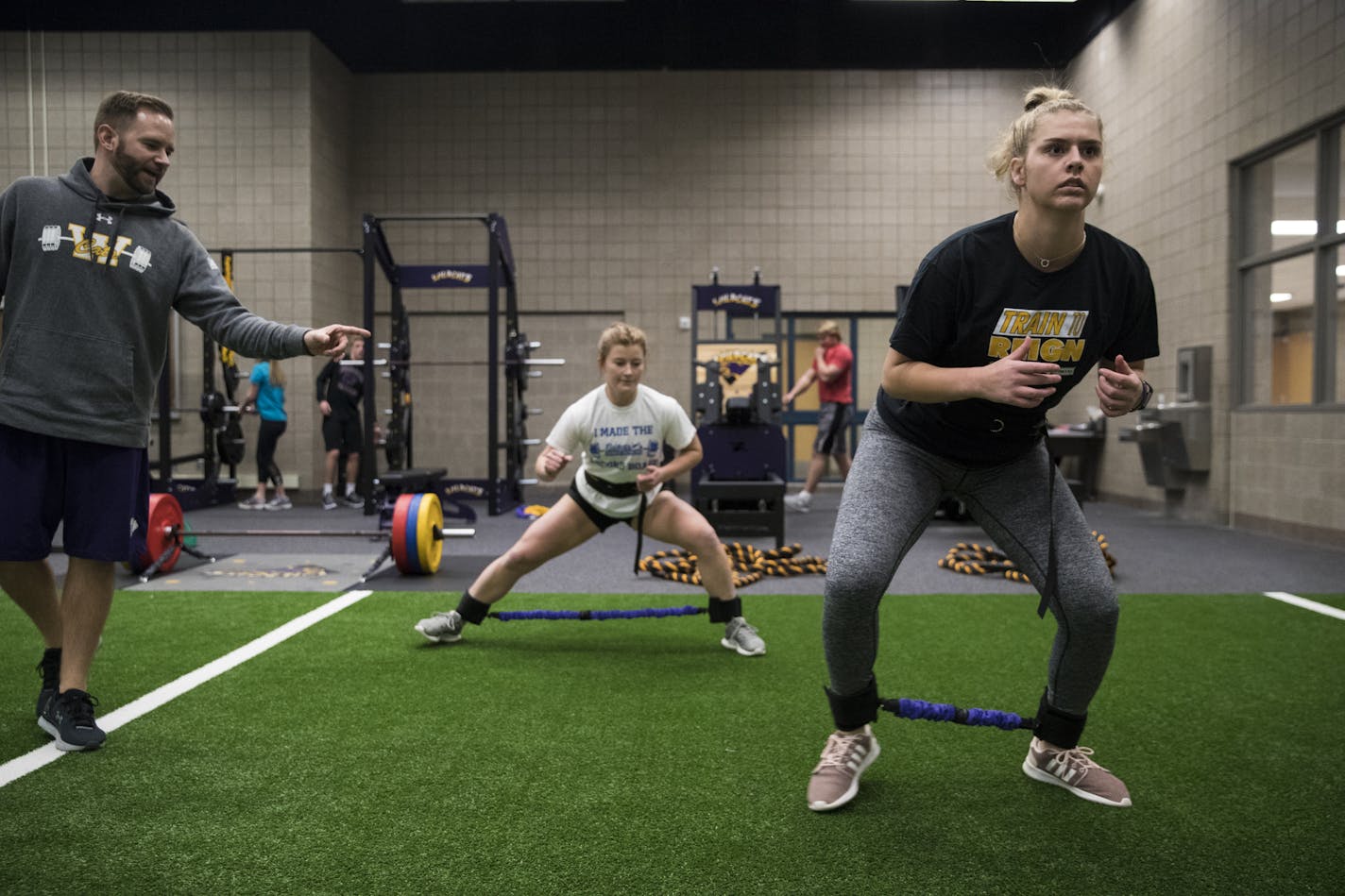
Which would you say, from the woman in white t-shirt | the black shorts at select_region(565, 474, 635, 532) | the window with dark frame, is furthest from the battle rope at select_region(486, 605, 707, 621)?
the window with dark frame

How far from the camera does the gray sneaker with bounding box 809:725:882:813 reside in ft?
6.66

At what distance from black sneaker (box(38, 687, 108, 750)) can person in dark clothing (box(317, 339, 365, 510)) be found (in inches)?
244

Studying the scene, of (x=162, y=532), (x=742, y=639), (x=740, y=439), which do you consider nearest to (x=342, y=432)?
(x=162, y=532)

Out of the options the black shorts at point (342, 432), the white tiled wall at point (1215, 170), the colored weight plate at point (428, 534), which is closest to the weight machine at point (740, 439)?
the colored weight plate at point (428, 534)

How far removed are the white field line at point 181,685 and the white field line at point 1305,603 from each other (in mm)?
4345

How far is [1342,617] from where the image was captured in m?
4.03

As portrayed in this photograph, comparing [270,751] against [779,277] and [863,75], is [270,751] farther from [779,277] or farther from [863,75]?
[863,75]

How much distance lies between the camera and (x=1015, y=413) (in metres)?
1.96

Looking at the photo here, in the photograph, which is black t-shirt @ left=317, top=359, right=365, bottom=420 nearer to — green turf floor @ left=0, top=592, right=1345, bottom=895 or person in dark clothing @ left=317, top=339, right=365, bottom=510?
person in dark clothing @ left=317, top=339, right=365, bottom=510

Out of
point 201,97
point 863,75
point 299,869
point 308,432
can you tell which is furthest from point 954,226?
point 299,869

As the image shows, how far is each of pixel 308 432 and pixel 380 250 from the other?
3042mm

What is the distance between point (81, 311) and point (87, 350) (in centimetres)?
10

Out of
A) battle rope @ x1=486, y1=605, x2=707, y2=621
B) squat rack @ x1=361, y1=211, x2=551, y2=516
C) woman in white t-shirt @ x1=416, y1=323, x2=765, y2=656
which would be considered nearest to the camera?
woman in white t-shirt @ x1=416, y1=323, x2=765, y2=656

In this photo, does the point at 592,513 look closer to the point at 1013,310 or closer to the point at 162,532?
the point at 1013,310
